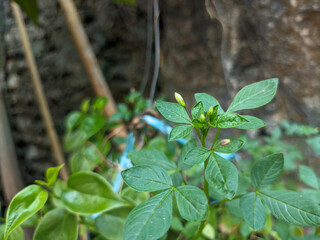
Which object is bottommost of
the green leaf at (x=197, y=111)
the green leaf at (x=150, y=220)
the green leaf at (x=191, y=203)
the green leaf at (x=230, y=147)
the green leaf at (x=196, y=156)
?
the green leaf at (x=191, y=203)

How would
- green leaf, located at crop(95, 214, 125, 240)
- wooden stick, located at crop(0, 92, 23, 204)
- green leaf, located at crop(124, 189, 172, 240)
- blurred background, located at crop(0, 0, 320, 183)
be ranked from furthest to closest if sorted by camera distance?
wooden stick, located at crop(0, 92, 23, 204) < blurred background, located at crop(0, 0, 320, 183) < green leaf, located at crop(95, 214, 125, 240) < green leaf, located at crop(124, 189, 172, 240)

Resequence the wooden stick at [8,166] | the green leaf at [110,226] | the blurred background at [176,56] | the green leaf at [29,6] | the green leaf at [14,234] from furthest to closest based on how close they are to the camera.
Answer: the wooden stick at [8,166], the blurred background at [176,56], the green leaf at [29,6], the green leaf at [110,226], the green leaf at [14,234]

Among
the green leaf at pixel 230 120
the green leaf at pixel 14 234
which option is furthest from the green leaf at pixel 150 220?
the green leaf at pixel 14 234

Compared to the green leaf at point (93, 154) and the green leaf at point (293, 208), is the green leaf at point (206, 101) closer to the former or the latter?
the green leaf at point (293, 208)

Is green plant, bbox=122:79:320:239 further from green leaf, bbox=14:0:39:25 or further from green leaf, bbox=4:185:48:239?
green leaf, bbox=14:0:39:25

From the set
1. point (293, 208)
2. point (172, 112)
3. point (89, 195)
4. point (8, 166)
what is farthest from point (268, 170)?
point (8, 166)

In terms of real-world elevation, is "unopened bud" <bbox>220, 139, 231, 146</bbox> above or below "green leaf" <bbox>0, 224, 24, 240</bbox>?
above

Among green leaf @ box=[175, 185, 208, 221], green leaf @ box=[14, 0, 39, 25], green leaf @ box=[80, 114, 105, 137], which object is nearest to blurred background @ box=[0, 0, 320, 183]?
green leaf @ box=[14, 0, 39, 25]

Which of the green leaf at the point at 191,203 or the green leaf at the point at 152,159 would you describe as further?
the green leaf at the point at 152,159
